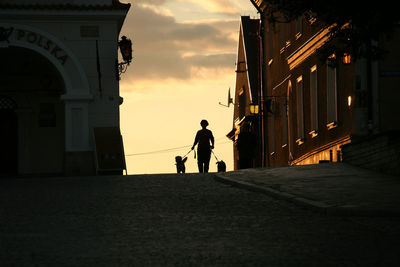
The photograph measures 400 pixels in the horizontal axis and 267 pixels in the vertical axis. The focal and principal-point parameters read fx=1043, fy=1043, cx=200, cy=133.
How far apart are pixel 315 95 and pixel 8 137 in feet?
35.6

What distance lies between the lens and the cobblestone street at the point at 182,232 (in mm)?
10539

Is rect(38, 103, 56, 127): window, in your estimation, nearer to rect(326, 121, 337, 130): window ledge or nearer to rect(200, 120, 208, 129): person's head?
rect(200, 120, 208, 129): person's head

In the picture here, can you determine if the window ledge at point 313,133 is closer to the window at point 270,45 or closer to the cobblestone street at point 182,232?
the window at point 270,45

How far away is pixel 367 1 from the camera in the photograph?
14992 mm

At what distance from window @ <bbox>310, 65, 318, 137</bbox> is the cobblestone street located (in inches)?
582

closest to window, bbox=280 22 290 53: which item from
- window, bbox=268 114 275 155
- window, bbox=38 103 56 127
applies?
window, bbox=268 114 275 155

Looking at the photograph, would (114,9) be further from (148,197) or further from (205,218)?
(205,218)

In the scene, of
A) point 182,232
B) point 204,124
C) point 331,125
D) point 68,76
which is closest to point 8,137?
point 68,76

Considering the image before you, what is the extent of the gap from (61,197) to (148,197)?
1.56 meters

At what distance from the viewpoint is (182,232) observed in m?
12.6

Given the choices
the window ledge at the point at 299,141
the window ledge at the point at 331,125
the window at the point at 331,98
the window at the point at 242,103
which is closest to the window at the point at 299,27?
the window ledge at the point at 299,141

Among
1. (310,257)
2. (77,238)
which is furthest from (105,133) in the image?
(310,257)

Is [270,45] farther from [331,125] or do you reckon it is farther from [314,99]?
[331,125]

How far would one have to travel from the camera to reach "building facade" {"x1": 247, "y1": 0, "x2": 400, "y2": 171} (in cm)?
2752
